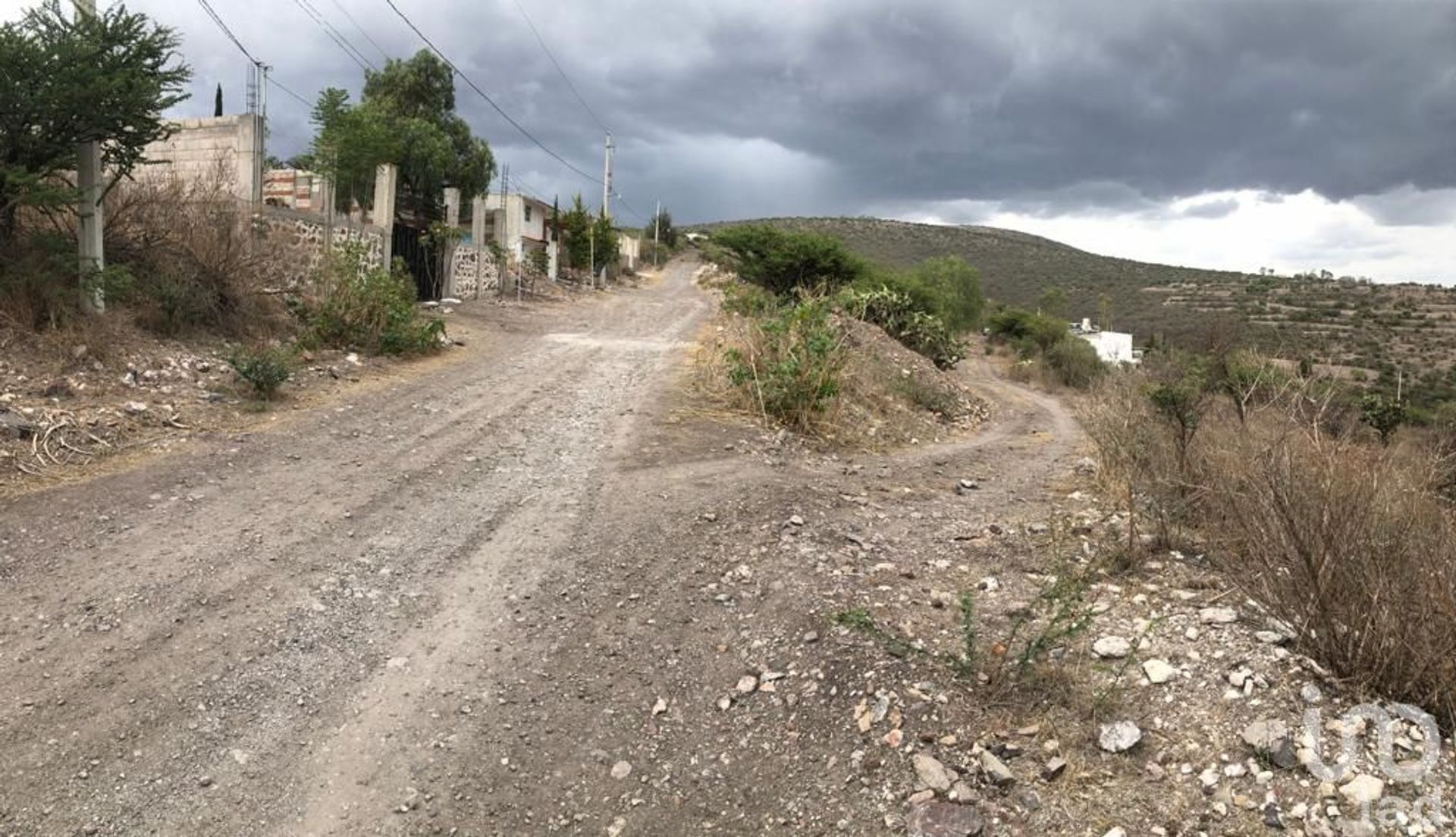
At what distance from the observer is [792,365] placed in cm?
882

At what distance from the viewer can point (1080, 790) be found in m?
2.71

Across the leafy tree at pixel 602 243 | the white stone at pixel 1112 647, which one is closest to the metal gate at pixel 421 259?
the leafy tree at pixel 602 243

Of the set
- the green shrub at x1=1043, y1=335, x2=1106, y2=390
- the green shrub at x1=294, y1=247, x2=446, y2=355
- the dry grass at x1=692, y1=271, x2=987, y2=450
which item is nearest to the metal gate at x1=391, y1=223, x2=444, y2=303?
the green shrub at x1=294, y1=247, x2=446, y2=355

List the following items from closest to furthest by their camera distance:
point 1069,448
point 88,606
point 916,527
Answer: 1. point 88,606
2. point 916,527
3. point 1069,448

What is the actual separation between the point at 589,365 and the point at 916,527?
6.99 m

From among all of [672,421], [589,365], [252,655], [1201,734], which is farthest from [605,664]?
[589,365]

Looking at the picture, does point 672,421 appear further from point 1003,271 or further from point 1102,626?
point 1003,271

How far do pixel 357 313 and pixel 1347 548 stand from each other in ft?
33.8

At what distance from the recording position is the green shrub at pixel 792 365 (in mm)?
8773

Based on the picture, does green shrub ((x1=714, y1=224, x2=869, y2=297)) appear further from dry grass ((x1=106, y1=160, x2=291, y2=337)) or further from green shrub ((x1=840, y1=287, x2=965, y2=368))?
dry grass ((x1=106, y1=160, x2=291, y2=337))

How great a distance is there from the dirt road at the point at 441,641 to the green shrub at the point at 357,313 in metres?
3.78

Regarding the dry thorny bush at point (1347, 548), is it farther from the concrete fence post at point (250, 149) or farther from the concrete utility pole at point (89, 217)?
the concrete fence post at point (250, 149)

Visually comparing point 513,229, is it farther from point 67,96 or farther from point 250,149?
point 67,96

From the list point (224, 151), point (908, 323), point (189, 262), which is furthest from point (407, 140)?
point (189, 262)
